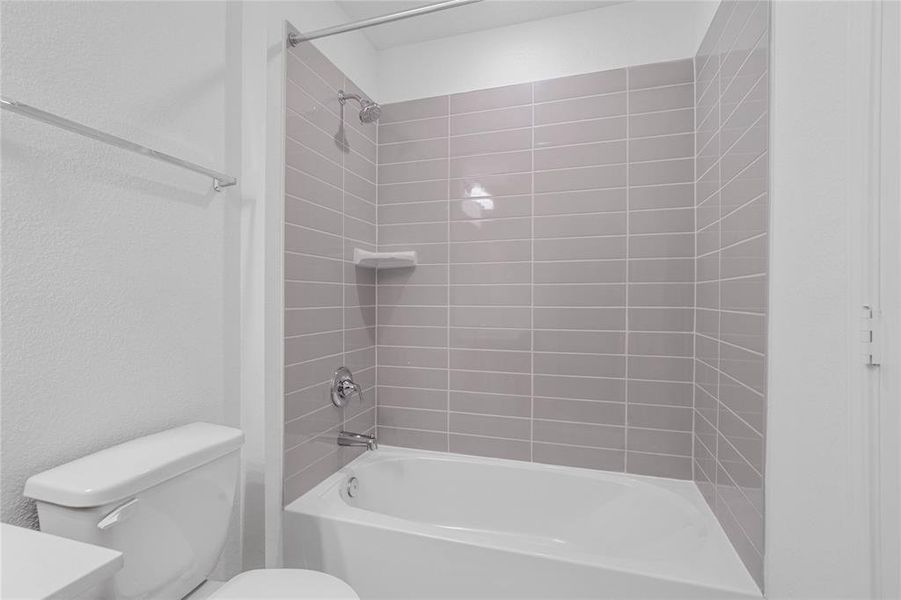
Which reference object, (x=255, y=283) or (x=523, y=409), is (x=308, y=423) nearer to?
(x=255, y=283)

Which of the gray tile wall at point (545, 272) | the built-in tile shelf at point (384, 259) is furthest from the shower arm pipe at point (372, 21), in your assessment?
the built-in tile shelf at point (384, 259)

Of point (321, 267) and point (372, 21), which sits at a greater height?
point (372, 21)

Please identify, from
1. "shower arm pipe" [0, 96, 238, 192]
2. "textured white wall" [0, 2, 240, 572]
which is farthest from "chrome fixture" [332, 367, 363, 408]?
"shower arm pipe" [0, 96, 238, 192]

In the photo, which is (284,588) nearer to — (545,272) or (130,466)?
(130,466)

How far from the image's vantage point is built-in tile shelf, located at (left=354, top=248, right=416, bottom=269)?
2.01m

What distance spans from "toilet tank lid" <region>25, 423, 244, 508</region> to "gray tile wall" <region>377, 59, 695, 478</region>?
109 centimetres

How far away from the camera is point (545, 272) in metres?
1.98

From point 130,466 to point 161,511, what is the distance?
5.2 inches

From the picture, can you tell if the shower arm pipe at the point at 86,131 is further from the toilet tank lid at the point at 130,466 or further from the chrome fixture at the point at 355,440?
the chrome fixture at the point at 355,440

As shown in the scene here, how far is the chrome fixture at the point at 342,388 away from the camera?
1.85m

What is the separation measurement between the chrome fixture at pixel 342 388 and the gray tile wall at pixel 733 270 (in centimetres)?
137

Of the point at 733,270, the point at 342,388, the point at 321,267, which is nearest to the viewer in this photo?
the point at 733,270

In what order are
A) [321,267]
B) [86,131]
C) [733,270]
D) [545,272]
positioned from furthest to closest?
[545,272], [321,267], [733,270], [86,131]

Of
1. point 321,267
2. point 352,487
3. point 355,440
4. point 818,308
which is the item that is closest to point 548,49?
point 321,267
